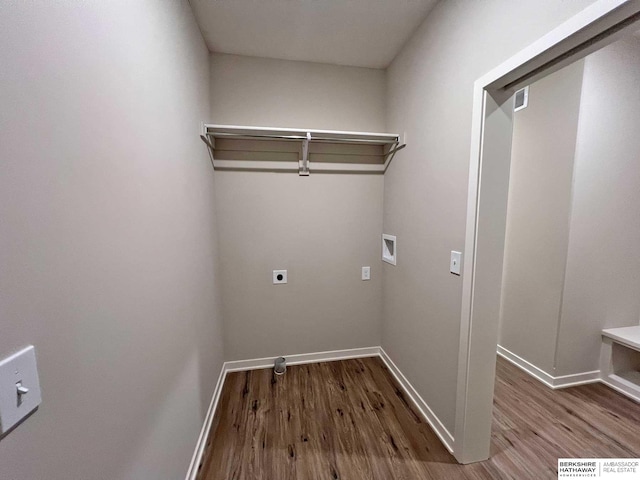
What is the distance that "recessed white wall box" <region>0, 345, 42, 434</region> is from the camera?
0.43m

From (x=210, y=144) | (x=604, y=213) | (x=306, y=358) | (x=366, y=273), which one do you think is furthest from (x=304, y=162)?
(x=604, y=213)

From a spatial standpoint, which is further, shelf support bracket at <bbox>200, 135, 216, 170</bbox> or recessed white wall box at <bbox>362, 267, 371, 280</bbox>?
recessed white wall box at <bbox>362, 267, 371, 280</bbox>

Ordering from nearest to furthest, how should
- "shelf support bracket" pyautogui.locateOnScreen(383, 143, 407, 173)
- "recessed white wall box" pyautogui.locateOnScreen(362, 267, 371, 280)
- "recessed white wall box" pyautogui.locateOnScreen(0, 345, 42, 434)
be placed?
"recessed white wall box" pyautogui.locateOnScreen(0, 345, 42, 434) → "shelf support bracket" pyautogui.locateOnScreen(383, 143, 407, 173) → "recessed white wall box" pyautogui.locateOnScreen(362, 267, 371, 280)

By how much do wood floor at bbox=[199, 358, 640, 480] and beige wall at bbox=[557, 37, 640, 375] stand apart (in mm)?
431

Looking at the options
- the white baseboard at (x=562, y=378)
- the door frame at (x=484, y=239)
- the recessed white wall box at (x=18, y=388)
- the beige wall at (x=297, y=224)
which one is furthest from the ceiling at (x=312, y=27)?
the white baseboard at (x=562, y=378)

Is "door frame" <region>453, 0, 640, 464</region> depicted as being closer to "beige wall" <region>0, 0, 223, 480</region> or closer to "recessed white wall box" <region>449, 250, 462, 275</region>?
"recessed white wall box" <region>449, 250, 462, 275</region>

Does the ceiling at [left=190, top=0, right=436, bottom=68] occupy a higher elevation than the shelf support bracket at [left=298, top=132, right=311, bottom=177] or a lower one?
higher

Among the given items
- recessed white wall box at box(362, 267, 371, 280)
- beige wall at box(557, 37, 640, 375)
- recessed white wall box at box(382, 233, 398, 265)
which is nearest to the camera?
beige wall at box(557, 37, 640, 375)

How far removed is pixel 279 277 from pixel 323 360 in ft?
2.99

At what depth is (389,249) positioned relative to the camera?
7.50 ft

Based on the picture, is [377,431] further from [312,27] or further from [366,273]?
[312,27]

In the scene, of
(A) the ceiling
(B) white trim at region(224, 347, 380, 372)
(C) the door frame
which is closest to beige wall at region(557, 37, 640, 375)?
(C) the door frame

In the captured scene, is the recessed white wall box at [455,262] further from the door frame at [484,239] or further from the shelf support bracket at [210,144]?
the shelf support bracket at [210,144]

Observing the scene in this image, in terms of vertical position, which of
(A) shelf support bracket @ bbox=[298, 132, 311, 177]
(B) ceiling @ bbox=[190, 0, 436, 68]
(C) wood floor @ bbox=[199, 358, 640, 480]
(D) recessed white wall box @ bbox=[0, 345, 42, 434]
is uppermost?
(B) ceiling @ bbox=[190, 0, 436, 68]
